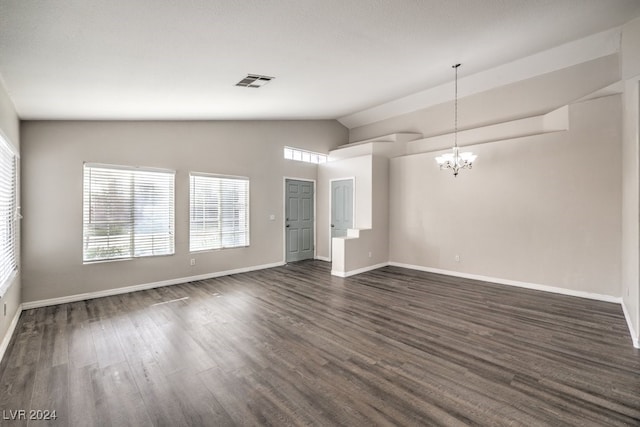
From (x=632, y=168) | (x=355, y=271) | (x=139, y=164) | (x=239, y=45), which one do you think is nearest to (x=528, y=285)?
(x=632, y=168)

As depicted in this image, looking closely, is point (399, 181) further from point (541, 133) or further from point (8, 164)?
point (8, 164)

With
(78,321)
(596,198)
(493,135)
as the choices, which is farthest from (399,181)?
(78,321)

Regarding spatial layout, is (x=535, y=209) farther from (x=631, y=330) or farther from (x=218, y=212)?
(x=218, y=212)

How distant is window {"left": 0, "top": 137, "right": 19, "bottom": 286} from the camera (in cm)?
299

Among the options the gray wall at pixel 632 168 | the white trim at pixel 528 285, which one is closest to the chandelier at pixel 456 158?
the gray wall at pixel 632 168

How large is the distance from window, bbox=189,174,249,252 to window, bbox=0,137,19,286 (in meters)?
2.29

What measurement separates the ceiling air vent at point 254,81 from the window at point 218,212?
2368 mm

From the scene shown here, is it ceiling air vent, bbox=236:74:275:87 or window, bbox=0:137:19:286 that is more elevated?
ceiling air vent, bbox=236:74:275:87

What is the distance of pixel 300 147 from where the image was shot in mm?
7223

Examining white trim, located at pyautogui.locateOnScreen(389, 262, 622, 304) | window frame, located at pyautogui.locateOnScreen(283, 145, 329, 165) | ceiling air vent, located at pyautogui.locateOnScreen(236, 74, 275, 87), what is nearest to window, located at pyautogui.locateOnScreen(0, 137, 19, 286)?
ceiling air vent, located at pyautogui.locateOnScreen(236, 74, 275, 87)

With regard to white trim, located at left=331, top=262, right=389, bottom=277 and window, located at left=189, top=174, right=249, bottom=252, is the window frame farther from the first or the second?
white trim, located at left=331, top=262, right=389, bottom=277

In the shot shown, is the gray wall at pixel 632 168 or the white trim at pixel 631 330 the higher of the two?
the gray wall at pixel 632 168

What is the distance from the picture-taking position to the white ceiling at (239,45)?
6.81ft

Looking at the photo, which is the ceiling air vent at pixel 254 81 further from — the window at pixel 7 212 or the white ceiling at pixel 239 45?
the window at pixel 7 212
